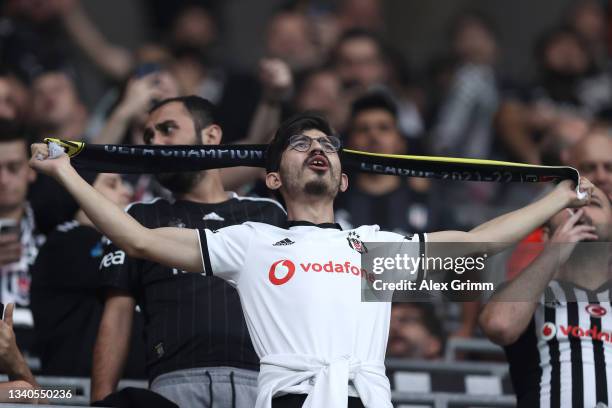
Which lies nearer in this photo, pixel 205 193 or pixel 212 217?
pixel 212 217

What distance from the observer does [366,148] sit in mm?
9344

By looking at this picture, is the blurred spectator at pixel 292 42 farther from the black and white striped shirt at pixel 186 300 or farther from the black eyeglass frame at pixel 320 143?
the black eyeglass frame at pixel 320 143

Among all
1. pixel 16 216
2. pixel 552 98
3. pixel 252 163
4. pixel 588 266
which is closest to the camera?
pixel 252 163

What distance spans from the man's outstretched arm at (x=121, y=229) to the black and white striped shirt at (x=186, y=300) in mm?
629

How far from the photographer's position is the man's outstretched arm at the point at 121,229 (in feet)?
18.1

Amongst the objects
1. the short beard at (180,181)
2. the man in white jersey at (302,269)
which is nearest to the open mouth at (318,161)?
the man in white jersey at (302,269)

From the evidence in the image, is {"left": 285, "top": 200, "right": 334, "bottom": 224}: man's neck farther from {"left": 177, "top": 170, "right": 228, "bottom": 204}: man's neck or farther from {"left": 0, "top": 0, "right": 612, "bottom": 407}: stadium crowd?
{"left": 177, "top": 170, "right": 228, "bottom": 204}: man's neck

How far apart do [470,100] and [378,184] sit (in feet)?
9.57

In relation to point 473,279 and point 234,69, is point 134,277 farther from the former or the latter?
point 234,69

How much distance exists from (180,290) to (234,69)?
5.60 m

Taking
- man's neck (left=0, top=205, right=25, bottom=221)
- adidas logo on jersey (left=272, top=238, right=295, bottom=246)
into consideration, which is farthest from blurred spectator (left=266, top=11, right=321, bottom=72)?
adidas logo on jersey (left=272, top=238, right=295, bottom=246)

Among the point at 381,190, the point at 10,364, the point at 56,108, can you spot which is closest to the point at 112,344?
the point at 10,364

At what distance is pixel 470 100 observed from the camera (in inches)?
470

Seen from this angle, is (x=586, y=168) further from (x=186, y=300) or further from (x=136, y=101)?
(x=136, y=101)
